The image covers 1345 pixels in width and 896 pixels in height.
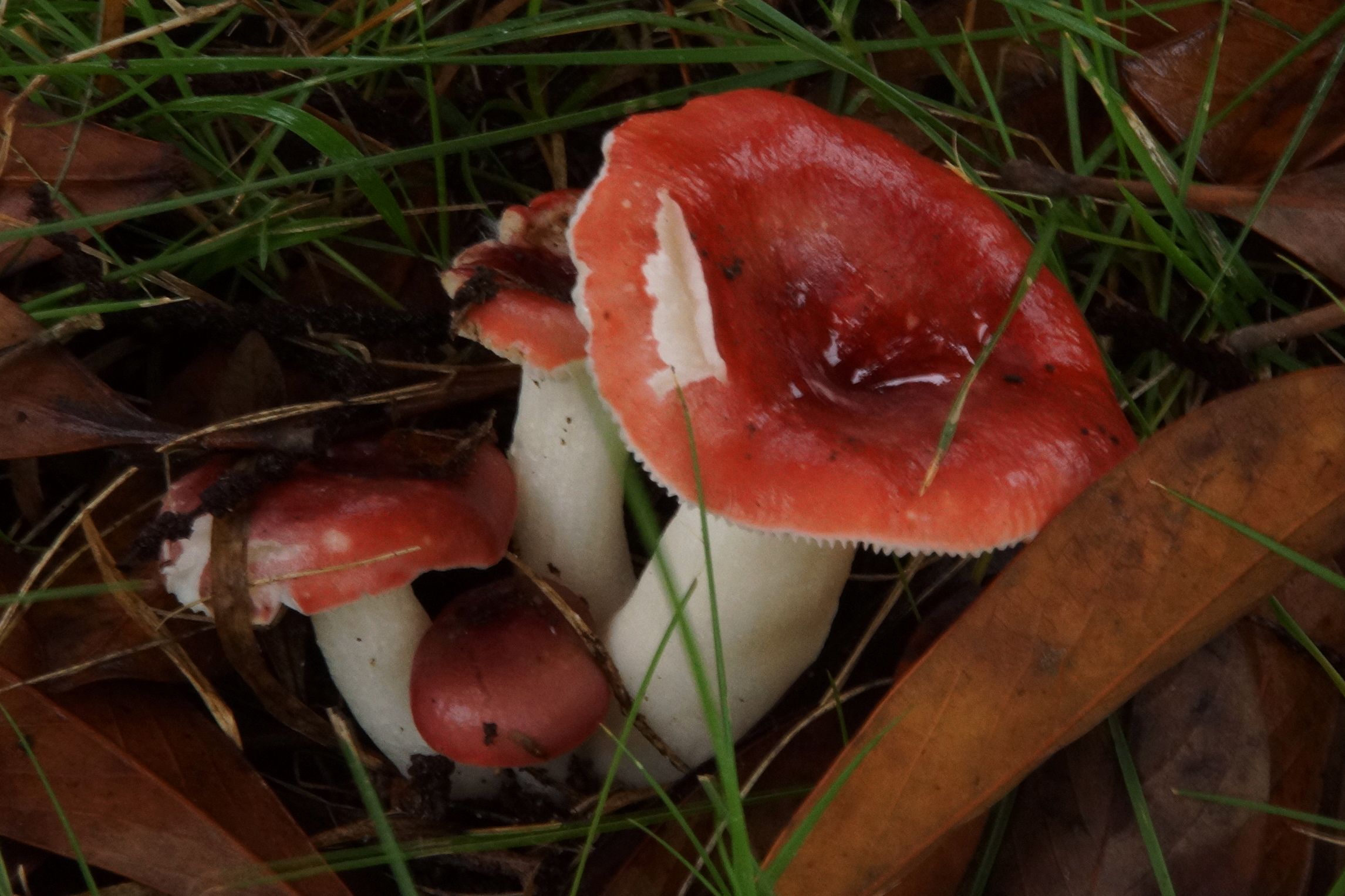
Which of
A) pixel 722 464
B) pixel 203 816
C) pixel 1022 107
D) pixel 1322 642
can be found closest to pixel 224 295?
pixel 203 816

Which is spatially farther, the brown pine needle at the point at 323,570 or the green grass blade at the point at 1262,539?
the brown pine needle at the point at 323,570

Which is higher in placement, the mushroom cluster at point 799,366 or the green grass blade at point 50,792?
the mushroom cluster at point 799,366

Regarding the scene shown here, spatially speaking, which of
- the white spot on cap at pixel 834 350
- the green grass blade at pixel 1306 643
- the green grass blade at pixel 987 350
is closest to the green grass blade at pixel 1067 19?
the green grass blade at pixel 987 350

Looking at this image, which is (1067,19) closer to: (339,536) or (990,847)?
(990,847)

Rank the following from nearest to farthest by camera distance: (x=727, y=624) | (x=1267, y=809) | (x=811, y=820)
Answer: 1. (x=811, y=820)
2. (x=1267, y=809)
3. (x=727, y=624)

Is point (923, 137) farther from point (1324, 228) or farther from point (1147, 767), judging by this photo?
point (1147, 767)

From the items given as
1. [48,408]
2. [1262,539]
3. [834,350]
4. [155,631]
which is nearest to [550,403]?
[834,350]

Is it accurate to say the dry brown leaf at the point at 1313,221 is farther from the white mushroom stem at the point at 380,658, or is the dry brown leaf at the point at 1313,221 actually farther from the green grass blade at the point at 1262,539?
the white mushroom stem at the point at 380,658

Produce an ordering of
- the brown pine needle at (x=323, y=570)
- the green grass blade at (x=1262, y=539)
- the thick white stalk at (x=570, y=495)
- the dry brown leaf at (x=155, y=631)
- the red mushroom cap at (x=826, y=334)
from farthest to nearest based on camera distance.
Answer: the thick white stalk at (x=570, y=495) → the dry brown leaf at (x=155, y=631) → the brown pine needle at (x=323, y=570) → the green grass blade at (x=1262, y=539) → the red mushroom cap at (x=826, y=334)
